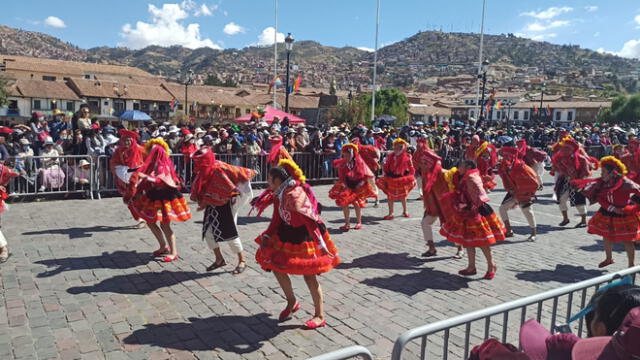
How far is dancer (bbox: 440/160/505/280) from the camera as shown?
6598mm

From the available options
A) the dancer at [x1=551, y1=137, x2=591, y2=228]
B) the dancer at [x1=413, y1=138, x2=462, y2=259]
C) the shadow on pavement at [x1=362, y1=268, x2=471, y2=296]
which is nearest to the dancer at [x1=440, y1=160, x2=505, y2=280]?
the shadow on pavement at [x1=362, y1=268, x2=471, y2=296]

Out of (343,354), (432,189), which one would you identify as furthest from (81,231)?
(343,354)

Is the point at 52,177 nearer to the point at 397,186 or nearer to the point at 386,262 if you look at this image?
the point at 397,186

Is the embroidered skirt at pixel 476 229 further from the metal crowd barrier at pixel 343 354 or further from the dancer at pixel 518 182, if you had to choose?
the metal crowd barrier at pixel 343 354

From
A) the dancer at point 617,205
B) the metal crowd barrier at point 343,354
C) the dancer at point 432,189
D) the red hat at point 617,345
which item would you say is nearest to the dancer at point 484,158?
the dancer at point 432,189

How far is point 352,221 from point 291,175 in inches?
224

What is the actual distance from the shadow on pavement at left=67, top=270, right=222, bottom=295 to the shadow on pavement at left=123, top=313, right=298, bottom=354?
1172mm

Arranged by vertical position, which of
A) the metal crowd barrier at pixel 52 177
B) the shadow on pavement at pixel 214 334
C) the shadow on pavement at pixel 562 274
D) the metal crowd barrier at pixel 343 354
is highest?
the metal crowd barrier at pixel 343 354

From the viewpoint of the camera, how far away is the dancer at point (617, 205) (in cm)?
698

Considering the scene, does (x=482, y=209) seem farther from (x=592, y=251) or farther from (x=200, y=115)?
(x=200, y=115)

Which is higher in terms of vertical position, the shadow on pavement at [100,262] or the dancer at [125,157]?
the dancer at [125,157]

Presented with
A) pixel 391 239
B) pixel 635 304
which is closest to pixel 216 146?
pixel 391 239

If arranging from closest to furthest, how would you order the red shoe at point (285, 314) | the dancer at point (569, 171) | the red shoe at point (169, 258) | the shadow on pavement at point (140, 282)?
the red shoe at point (285, 314) → the shadow on pavement at point (140, 282) → the red shoe at point (169, 258) → the dancer at point (569, 171)

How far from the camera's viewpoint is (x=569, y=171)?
1055 cm
